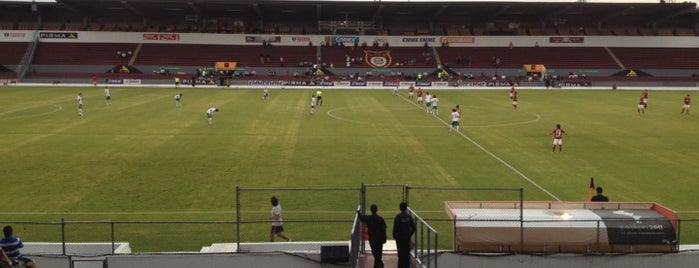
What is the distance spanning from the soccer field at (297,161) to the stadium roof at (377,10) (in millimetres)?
44327

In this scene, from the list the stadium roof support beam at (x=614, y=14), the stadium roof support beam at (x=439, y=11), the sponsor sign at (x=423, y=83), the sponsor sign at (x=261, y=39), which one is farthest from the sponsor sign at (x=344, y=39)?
the stadium roof support beam at (x=614, y=14)

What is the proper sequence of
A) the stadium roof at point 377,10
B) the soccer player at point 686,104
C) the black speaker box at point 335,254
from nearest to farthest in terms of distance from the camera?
the black speaker box at point 335,254 < the soccer player at point 686,104 < the stadium roof at point 377,10

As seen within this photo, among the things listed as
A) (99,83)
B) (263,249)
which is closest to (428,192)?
(263,249)

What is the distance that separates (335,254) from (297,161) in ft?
40.9

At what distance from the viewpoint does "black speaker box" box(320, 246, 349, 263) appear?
11836 mm

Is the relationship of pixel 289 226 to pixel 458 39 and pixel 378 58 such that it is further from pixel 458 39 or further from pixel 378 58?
pixel 458 39

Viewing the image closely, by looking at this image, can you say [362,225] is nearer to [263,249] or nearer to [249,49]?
[263,249]

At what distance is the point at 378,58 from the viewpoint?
89000 millimetres

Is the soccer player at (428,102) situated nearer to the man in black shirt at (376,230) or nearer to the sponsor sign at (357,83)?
the man in black shirt at (376,230)

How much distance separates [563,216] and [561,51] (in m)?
84.7

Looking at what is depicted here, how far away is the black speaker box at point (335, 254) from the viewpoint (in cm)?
1184

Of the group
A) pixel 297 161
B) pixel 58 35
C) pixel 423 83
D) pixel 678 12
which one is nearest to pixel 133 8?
pixel 58 35

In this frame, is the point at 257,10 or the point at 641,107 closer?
the point at 641,107

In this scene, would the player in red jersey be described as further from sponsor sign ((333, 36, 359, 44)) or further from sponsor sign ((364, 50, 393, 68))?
sponsor sign ((333, 36, 359, 44))
